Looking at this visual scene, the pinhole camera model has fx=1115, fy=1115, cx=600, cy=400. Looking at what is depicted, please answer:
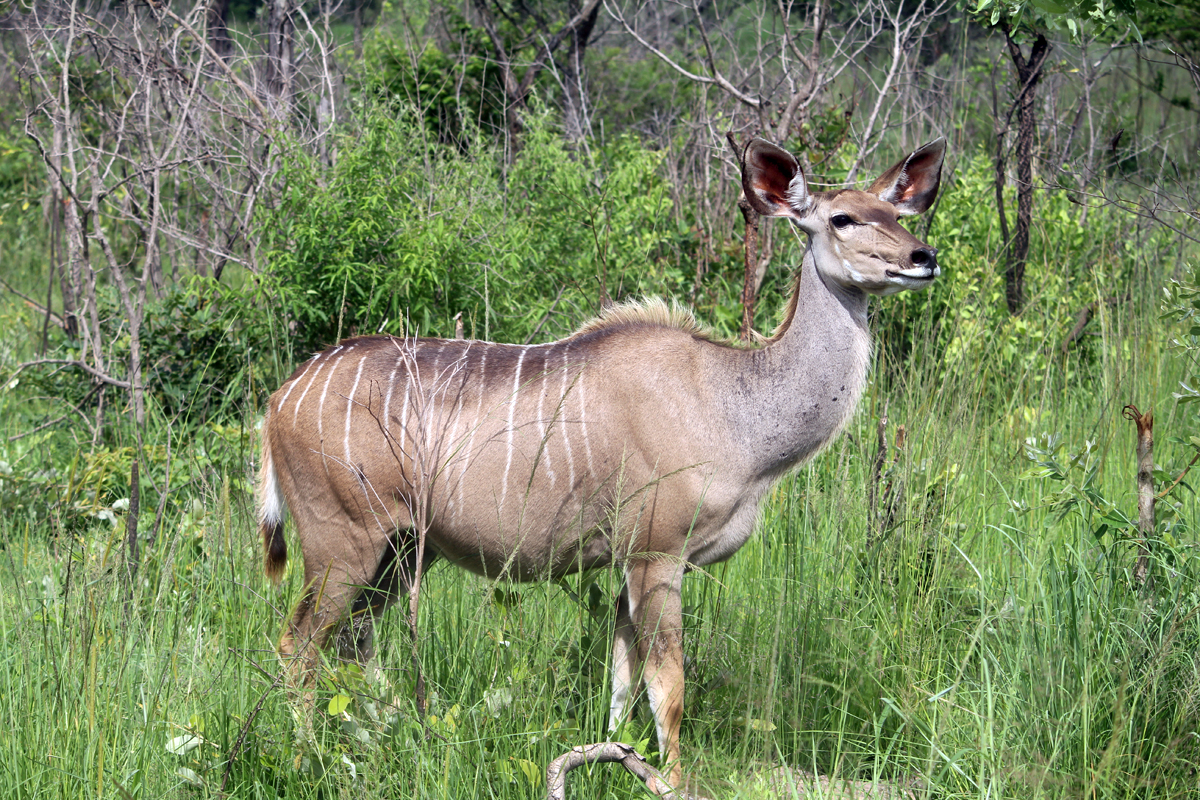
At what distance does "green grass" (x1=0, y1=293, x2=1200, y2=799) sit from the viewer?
2457 millimetres

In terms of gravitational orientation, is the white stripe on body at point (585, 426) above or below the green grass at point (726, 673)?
above

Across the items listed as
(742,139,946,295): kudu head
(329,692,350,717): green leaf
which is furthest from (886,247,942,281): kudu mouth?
(329,692,350,717): green leaf

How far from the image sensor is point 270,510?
10.7ft

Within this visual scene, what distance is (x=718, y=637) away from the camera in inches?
128

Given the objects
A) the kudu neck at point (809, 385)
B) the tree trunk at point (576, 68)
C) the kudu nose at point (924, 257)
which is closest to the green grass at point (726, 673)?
the kudu neck at point (809, 385)

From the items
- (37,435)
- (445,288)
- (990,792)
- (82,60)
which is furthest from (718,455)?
(82,60)

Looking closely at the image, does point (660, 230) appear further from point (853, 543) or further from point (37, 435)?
point (37, 435)

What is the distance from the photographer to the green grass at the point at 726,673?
8.06ft

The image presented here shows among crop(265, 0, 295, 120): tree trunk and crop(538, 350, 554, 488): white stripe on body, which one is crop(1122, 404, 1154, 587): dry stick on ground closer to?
crop(538, 350, 554, 488): white stripe on body

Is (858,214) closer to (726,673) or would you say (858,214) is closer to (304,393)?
(726,673)

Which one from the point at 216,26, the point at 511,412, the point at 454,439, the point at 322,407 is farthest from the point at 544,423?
the point at 216,26

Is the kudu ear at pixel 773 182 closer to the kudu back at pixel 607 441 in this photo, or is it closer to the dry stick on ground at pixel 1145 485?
the kudu back at pixel 607 441

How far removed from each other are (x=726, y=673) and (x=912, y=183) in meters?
1.58

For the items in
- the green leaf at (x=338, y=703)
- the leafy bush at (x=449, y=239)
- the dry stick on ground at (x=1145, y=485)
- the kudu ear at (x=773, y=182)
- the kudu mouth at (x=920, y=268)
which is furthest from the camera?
the leafy bush at (x=449, y=239)
